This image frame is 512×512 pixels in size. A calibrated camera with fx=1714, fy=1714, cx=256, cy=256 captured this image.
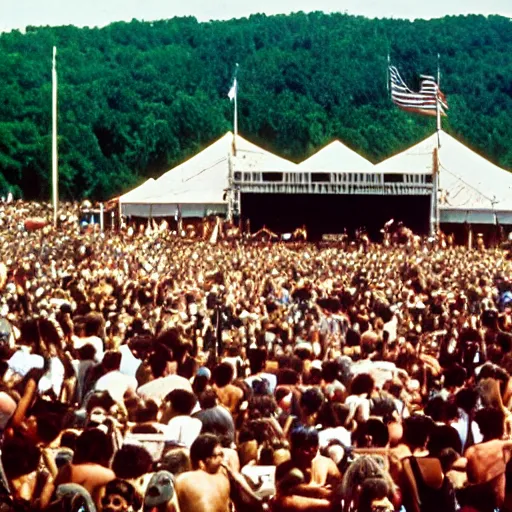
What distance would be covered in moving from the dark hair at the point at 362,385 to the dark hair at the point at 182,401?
1.32 m

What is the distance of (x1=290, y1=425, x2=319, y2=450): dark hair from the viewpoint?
8180 millimetres

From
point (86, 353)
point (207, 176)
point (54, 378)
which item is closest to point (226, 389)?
point (54, 378)

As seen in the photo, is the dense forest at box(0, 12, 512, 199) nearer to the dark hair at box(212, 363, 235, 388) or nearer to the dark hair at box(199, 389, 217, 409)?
the dark hair at box(212, 363, 235, 388)

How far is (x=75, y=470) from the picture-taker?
7812 millimetres

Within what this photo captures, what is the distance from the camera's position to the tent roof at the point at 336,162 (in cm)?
5412

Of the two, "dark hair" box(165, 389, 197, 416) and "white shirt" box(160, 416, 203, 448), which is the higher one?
"dark hair" box(165, 389, 197, 416)

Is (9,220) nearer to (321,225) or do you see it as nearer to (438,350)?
(321,225)

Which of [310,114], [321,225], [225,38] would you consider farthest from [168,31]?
[321,225]

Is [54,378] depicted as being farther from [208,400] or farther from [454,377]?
[454,377]

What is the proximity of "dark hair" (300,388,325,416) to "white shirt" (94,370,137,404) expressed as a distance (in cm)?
115

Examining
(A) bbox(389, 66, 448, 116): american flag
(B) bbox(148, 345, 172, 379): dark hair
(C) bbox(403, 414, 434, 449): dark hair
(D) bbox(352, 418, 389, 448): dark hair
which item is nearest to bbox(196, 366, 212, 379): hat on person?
(B) bbox(148, 345, 172, 379): dark hair

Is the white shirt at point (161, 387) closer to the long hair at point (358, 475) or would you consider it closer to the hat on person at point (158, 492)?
the long hair at point (358, 475)

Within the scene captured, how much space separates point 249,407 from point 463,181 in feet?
149

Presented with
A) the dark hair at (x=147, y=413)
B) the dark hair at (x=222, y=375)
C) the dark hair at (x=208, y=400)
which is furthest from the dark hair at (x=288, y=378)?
the dark hair at (x=147, y=413)
